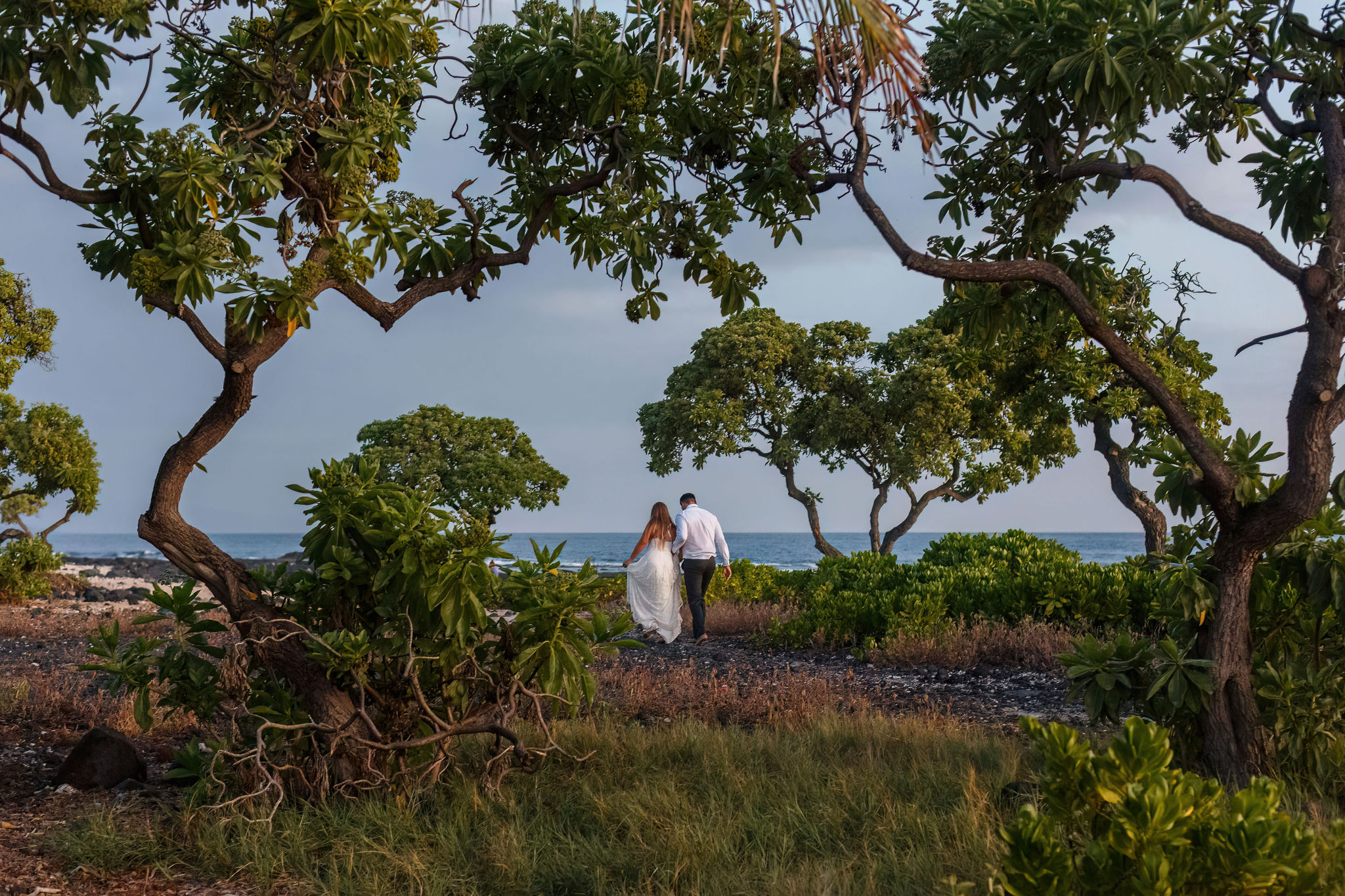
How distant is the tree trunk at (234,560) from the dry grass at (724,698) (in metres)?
2.60

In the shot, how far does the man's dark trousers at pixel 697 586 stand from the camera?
484 inches

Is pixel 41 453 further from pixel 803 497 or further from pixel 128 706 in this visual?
pixel 803 497

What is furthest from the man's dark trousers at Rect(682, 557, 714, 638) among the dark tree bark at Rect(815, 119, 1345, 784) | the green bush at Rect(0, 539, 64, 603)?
the green bush at Rect(0, 539, 64, 603)

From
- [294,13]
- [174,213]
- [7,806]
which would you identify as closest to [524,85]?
[294,13]

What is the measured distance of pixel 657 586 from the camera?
12180 mm

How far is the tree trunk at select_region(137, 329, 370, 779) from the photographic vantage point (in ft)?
14.8

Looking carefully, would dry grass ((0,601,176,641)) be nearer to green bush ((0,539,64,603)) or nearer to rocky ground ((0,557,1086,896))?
rocky ground ((0,557,1086,896))

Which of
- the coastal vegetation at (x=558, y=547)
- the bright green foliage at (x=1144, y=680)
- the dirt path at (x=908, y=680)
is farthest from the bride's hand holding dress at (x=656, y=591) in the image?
the bright green foliage at (x=1144, y=680)

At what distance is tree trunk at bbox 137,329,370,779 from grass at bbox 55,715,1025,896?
0.50 metres

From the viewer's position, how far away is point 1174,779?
8.23ft

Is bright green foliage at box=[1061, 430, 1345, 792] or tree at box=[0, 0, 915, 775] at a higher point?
tree at box=[0, 0, 915, 775]

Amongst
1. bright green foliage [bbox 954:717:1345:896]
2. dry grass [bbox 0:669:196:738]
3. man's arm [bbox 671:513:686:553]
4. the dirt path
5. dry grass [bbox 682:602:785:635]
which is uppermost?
man's arm [bbox 671:513:686:553]

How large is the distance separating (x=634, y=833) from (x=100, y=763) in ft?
10.9

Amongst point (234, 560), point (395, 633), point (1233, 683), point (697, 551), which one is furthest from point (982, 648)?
point (234, 560)
